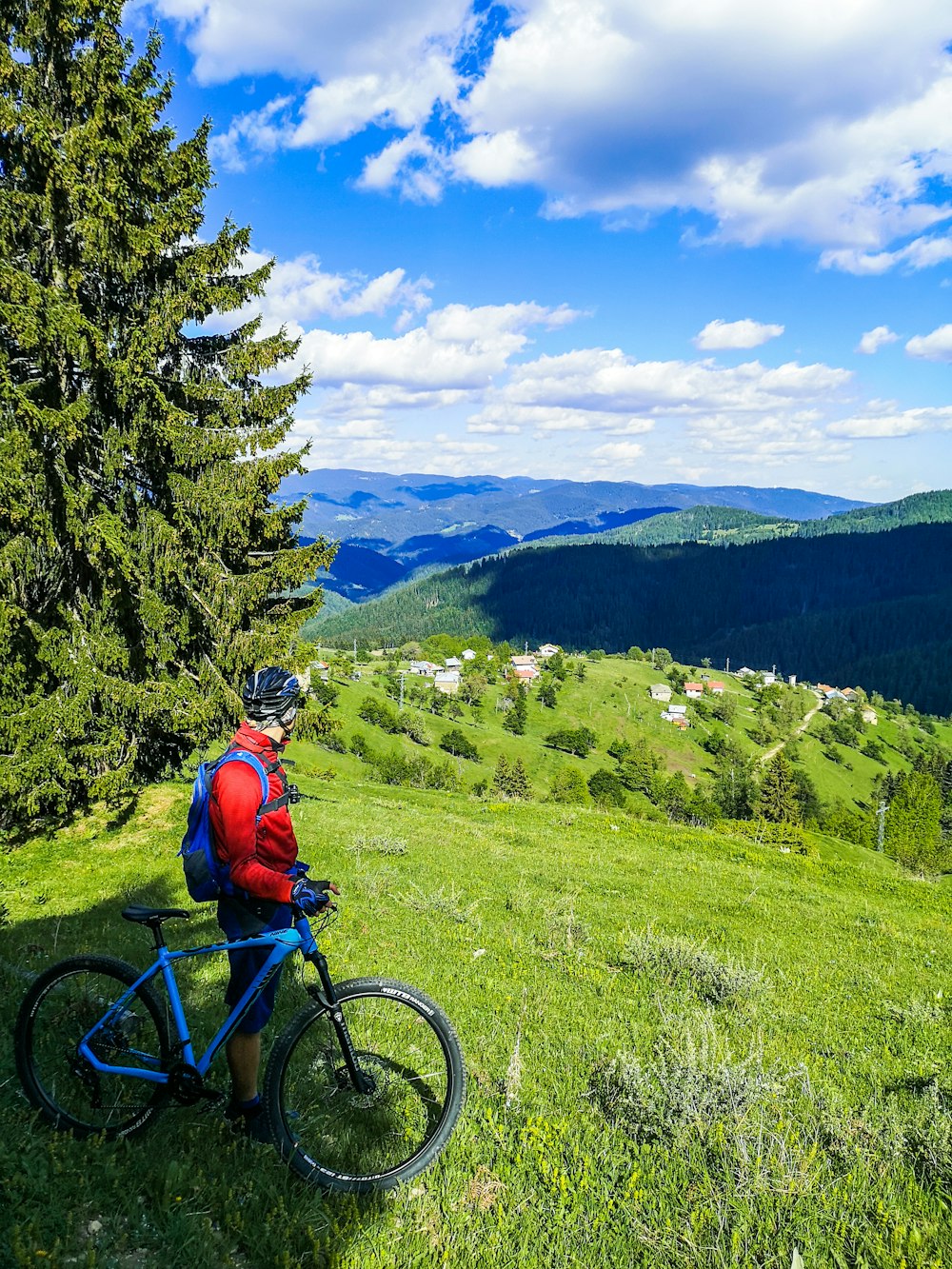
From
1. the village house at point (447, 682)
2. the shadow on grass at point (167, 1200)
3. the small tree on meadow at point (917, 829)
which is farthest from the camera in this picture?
the village house at point (447, 682)

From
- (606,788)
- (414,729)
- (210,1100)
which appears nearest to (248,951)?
(210,1100)

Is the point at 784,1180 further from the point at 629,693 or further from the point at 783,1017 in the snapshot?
the point at 629,693

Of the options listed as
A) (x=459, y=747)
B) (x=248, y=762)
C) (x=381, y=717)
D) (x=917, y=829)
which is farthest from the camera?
(x=459, y=747)

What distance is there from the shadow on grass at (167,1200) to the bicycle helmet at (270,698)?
269cm

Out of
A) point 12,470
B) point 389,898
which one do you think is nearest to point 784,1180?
point 389,898

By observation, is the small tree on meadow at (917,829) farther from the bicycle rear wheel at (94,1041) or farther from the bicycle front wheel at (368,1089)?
the bicycle rear wheel at (94,1041)

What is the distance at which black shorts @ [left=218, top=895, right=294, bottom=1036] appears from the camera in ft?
15.4

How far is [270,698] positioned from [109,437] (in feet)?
40.0

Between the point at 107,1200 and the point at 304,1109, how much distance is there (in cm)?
123

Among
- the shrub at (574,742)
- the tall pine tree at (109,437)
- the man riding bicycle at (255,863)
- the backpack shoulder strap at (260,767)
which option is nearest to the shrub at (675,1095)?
the man riding bicycle at (255,863)

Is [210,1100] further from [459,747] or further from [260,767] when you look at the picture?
[459,747]

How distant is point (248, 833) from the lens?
14.6 ft

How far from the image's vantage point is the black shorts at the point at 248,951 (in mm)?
4680

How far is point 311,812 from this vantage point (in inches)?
789
